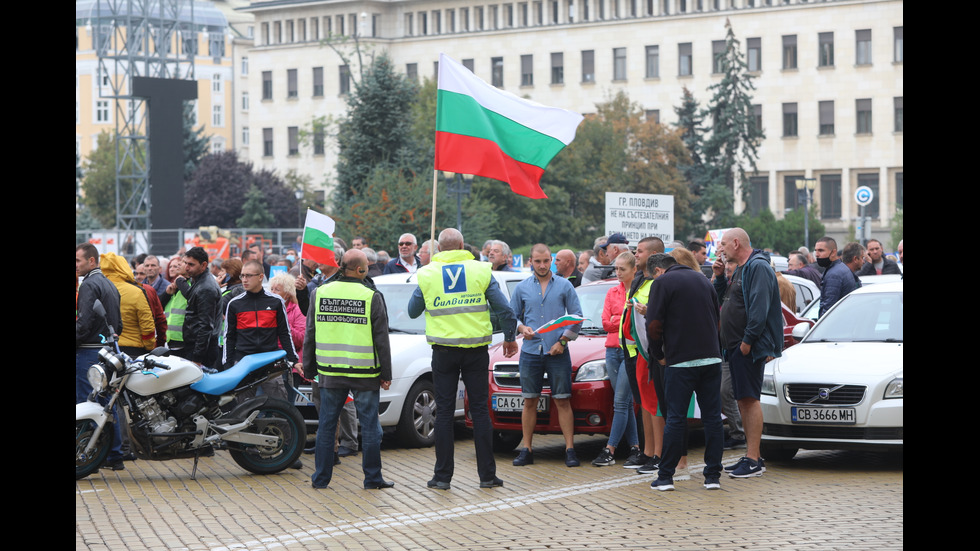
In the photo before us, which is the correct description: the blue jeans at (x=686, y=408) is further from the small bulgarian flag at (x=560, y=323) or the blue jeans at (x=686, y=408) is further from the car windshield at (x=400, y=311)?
the car windshield at (x=400, y=311)

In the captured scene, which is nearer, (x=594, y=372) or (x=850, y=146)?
(x=594, y=372)

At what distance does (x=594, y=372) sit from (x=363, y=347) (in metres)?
2.35

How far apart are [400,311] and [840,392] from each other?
4.60m

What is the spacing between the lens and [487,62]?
92625 millimetres

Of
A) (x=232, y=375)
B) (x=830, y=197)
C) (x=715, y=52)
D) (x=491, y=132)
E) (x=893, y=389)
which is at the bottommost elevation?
(x=893, y=389)

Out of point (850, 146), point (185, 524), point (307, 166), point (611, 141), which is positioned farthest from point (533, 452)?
point (307, 166)

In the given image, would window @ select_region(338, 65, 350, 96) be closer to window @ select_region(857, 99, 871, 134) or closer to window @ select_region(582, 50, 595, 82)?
window @ select_region(582, 50, 595, 82)

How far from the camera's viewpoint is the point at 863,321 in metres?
12.0

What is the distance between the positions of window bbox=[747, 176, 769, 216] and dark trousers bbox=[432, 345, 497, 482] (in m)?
75.8

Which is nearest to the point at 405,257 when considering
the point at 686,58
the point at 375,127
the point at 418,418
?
the point at 418,418

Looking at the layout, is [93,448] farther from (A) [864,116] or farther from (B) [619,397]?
(A) [864,116]

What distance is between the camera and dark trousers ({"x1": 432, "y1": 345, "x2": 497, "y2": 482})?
33.9 feet

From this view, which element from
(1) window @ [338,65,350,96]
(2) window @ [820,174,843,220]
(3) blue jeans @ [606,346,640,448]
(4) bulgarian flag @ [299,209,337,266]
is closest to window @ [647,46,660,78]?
(2) window @ [820,174,843,220]

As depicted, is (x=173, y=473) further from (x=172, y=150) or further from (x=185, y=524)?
(x=172, y=150)
